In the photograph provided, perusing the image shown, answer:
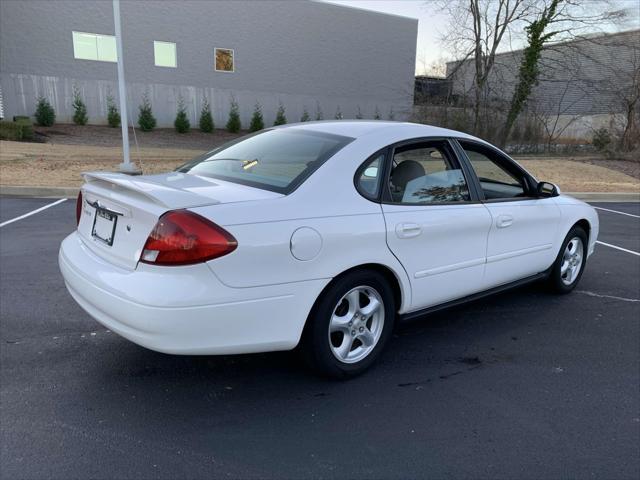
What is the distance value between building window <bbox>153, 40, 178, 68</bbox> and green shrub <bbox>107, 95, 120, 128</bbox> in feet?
9.87

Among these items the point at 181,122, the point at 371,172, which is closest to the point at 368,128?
the point at 371,172

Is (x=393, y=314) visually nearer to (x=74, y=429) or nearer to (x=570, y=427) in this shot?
(x=570, y=427)

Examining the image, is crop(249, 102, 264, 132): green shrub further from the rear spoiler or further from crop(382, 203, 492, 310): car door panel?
the rear spoiler

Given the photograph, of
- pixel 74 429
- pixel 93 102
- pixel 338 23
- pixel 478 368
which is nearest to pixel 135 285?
pixel 74 429

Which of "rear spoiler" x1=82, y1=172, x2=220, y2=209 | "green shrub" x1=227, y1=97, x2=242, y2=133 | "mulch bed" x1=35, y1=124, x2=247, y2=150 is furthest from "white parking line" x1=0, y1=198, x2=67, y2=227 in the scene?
"green shrub" x1=227, y1=97, x2=242, y2=133

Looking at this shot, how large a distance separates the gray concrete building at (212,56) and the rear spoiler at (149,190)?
2582cm

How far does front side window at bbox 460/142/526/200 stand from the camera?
4219mm

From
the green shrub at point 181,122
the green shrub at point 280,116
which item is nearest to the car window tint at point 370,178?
the green shrub at point 181,122

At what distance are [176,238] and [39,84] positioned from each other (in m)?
27.1

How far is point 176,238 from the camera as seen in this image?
2.64 m

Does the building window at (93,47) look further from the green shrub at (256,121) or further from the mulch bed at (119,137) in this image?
the green shrub at (256,121)

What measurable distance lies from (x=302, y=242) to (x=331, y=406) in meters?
1.00

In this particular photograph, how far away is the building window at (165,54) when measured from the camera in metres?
27.2

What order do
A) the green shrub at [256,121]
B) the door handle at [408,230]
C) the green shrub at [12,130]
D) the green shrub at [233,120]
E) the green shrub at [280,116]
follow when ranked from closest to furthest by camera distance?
the door handle at [408,230]
the green shrub at [12,130]
the green shrub at [233,120]
the green shrub at [256,121]
the green shrub at [280,116]
